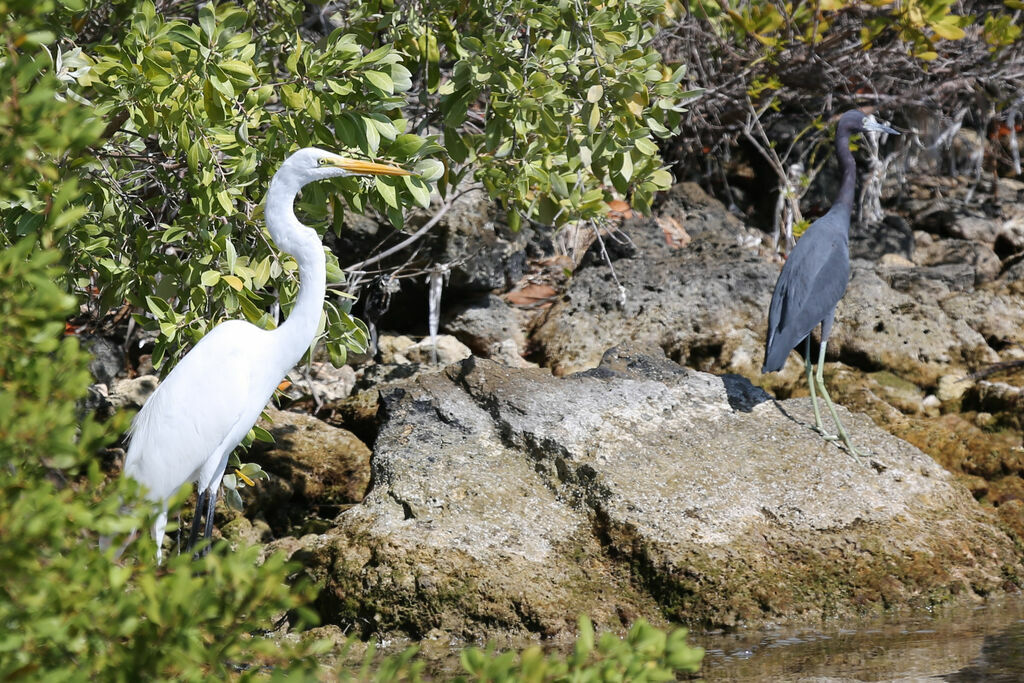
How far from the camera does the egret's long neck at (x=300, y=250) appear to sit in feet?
11.8

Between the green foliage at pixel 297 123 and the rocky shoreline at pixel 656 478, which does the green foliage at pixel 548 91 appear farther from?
the rocky shoreline at pixel 656 478

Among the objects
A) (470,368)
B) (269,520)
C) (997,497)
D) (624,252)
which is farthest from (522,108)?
(624,252)

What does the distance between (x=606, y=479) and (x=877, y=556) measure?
1244mm

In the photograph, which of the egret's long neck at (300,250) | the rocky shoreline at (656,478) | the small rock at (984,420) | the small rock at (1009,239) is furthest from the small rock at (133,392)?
the small rock at (1009,239)

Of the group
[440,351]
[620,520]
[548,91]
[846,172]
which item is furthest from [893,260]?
[548,91]

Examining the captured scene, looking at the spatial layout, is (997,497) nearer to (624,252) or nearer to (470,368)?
(470,368)

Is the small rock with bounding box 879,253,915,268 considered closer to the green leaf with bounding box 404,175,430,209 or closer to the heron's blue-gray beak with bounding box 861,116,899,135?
the heron's blue-gray beak with bounding box 861,116,899,135

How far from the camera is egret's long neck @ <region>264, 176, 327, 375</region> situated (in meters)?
3.59

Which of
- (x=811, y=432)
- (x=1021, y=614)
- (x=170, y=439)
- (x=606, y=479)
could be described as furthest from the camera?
(x=811, y=432)

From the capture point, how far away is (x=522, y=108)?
395 cm

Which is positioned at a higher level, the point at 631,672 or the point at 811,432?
the point at 631,672

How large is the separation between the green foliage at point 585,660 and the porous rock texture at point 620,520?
89.8 inches

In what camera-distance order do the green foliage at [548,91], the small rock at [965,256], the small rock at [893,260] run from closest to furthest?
the green foliage at [548,91] < the small rock at [965,256] < the small rock at [893,260]

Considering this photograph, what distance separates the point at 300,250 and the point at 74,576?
2.14 metres
